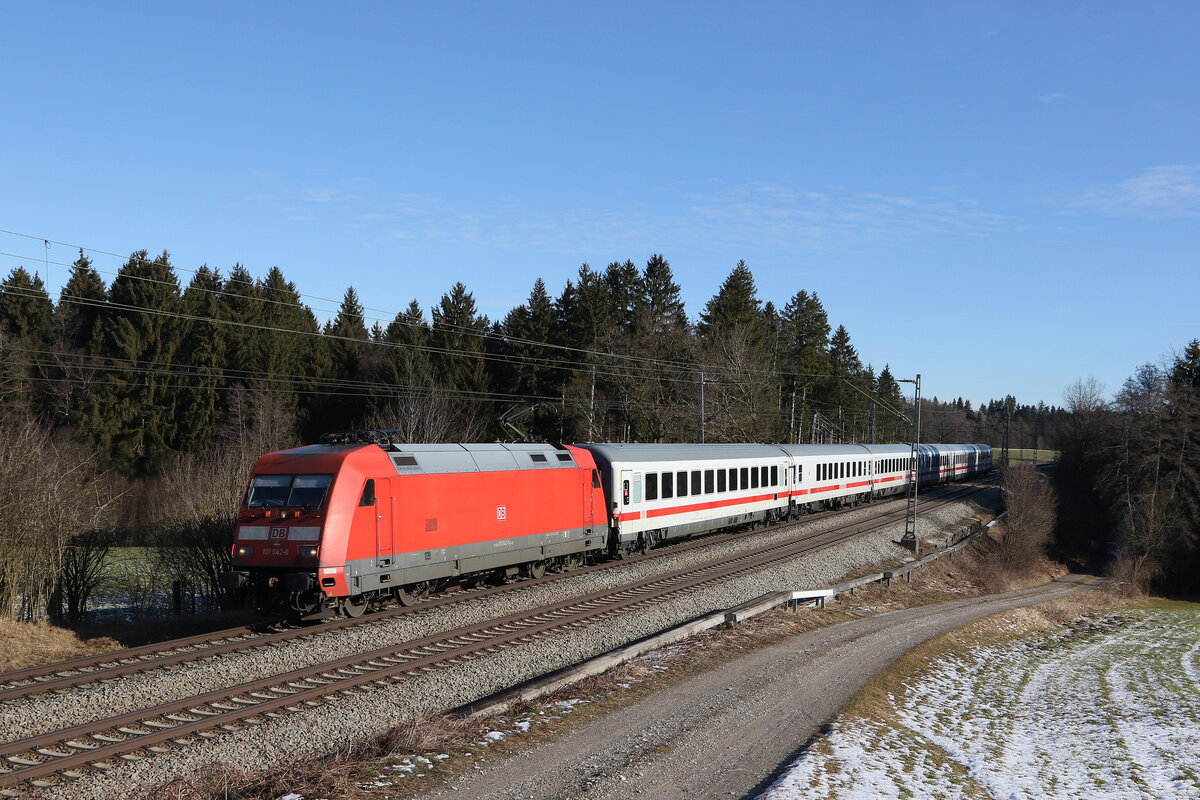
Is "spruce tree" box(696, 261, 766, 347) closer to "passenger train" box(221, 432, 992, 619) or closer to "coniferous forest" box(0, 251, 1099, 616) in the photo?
"coniferous forest" box(0, 251, 1099, 616)

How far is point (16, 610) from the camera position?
17.1 meters

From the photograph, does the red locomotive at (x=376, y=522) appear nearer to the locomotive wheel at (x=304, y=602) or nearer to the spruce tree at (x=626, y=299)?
the locomotive wheel at (x=304, y=602)

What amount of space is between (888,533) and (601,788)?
99.9 ft

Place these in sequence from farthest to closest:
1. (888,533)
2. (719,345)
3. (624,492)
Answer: (719,345), (888,533), (624,492)

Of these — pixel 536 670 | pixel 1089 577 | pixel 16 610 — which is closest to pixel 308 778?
pixel 536 670

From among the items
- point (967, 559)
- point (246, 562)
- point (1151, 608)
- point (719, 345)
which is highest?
point (719, 345)

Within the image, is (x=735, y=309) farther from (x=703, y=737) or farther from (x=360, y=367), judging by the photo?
(x=703, y=737)

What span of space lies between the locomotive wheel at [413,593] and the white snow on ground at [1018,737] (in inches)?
372

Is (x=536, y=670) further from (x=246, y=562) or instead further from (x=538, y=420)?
(x=538, y=420)

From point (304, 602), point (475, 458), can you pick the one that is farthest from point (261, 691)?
point (475, 458)

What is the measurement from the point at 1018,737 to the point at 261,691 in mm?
11515

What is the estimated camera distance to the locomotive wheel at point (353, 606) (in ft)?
54.2

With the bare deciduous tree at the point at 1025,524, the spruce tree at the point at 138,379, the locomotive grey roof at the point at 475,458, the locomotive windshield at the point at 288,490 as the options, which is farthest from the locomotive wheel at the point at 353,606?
the spruce tree at the point at 138,379

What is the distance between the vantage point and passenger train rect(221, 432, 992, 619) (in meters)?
15.7
